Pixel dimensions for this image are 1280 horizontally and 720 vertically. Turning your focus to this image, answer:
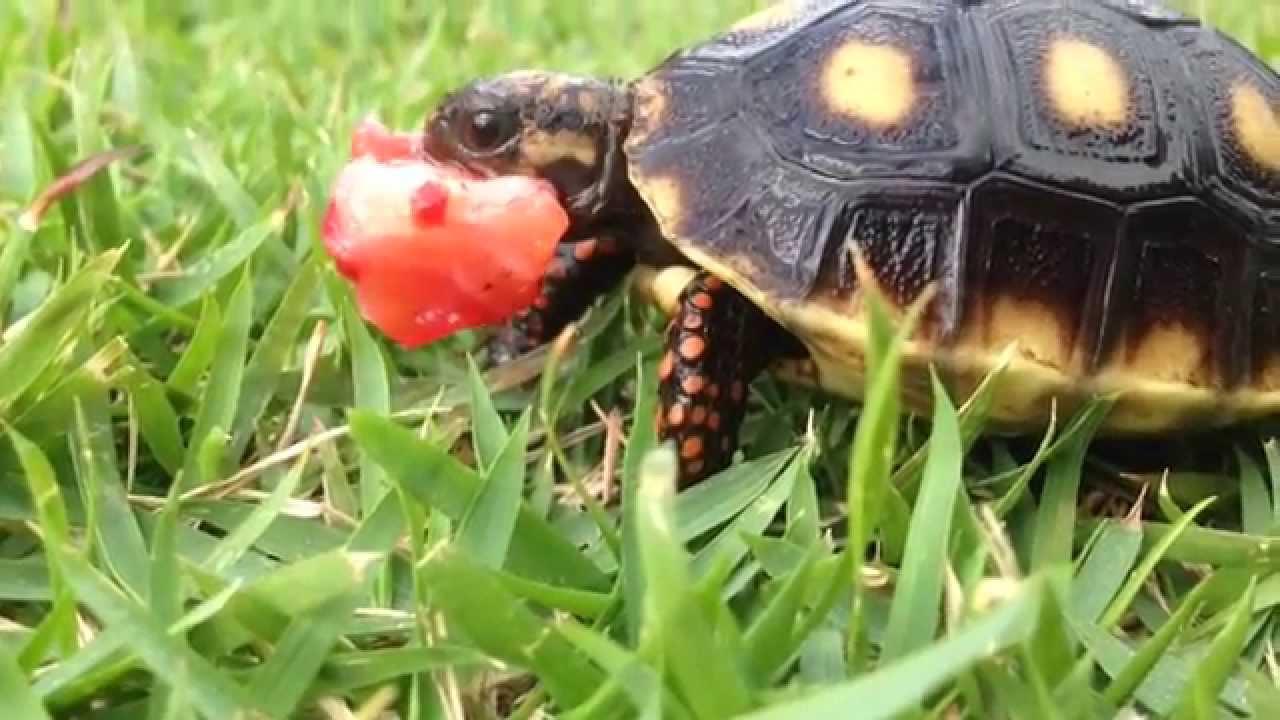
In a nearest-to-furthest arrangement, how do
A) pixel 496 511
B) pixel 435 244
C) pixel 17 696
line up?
pixel 17 696
pixel 496 511
pixel 435 244

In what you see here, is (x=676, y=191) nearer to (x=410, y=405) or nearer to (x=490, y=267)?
(x=490, y=267)

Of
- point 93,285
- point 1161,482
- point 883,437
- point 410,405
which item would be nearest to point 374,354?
point 410,405

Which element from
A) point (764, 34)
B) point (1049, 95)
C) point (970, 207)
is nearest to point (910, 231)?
point (970, 207)

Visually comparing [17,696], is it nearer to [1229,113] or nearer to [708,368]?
[708,368]

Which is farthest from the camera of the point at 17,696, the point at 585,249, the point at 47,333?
the point at 585,249

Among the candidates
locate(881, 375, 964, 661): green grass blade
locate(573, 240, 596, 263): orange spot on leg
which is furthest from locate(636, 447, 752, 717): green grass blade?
locate(573, 240, 596, 263): orange spot on leg

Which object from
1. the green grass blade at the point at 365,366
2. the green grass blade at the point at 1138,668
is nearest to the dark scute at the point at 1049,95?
the green grass blade at the point at 1138,668

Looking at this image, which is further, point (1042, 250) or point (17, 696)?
point (1042, 250)
